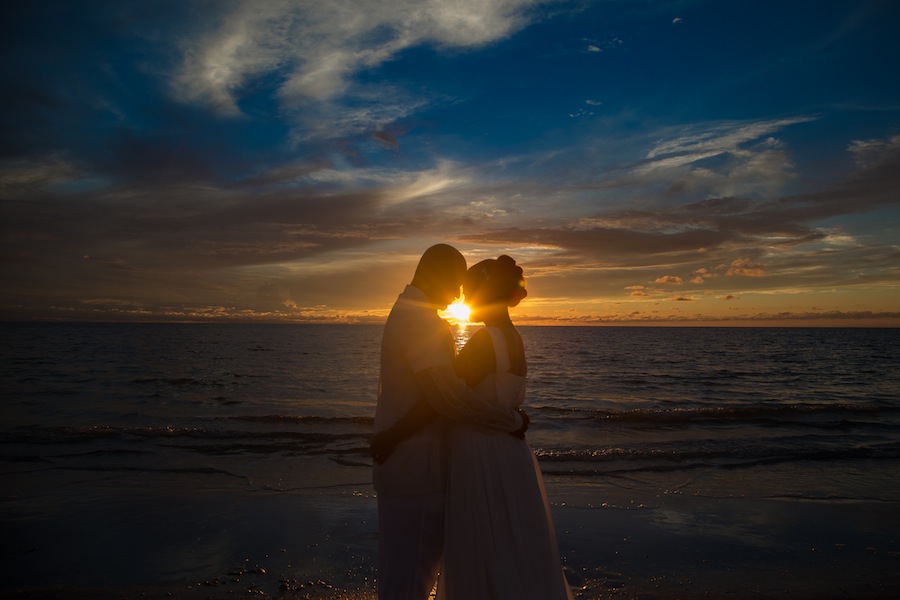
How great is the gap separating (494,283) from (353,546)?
13.0 feet

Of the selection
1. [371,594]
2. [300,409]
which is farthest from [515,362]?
[300,409]

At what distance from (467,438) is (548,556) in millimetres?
850

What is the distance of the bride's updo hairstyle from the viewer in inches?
127

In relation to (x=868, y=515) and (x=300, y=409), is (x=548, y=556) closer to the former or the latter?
(x=868, y=515)

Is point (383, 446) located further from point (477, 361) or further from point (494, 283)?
point (494, 283)

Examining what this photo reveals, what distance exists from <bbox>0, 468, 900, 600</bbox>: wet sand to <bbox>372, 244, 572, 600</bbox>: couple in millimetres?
2062

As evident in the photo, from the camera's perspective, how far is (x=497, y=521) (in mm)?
3008

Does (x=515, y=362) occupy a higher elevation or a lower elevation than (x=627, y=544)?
higher

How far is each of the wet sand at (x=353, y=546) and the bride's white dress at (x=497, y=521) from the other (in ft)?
6.72

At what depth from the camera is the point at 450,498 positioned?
9.70 ft

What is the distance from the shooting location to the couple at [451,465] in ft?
9.32

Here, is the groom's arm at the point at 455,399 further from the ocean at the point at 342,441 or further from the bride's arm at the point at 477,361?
the ocean at the point at 342,441

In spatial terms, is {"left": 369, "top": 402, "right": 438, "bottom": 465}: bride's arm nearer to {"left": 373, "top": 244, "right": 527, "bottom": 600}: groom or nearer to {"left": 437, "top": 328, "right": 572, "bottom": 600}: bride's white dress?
{"left": 373, "top": 244, "right": 527, "bottom": 600}: groom

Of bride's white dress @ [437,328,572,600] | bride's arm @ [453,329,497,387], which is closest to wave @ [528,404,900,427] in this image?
bride's white dress @ [437,328,572,600]
